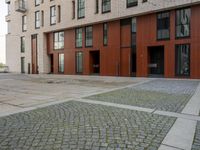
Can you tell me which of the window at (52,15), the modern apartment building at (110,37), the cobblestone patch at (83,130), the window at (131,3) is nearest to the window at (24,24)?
the modern apartment building at (110,37)

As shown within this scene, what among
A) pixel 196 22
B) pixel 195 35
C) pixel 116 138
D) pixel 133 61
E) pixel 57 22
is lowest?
pixel 116 138

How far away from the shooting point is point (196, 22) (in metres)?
17.3

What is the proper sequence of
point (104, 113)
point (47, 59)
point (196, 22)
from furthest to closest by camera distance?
point (47, 59) < point (196, 22) < point (104, 113)

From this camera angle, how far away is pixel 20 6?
109ft

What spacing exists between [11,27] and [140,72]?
26.6 m

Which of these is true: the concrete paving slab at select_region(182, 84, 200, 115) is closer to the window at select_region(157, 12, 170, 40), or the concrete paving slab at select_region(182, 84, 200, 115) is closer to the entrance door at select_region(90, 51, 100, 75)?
the window at select_region(157, 12, 170, 40)

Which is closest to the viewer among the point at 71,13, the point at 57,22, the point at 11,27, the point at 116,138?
the point at 116,138

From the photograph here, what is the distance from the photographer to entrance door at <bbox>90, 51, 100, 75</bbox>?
2520 centimetres

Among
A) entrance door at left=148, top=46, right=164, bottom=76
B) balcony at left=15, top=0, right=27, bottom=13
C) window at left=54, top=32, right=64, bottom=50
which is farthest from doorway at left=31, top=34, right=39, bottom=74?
entrance door at left=148, top=46, right=164, bottom=76

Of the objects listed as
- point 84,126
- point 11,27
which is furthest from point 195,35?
point 11,27

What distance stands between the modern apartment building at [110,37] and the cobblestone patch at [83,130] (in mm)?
14042

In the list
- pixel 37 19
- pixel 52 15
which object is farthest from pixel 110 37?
pixel 37 19

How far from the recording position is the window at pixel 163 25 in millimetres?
18875

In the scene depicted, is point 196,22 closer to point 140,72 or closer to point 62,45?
point 140,72
